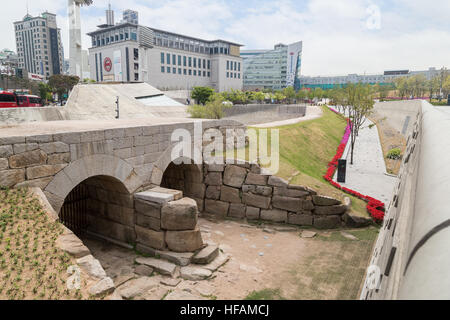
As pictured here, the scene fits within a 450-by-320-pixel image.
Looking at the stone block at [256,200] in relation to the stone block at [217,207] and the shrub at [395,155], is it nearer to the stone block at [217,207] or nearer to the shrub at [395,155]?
the stone block at [217,207]

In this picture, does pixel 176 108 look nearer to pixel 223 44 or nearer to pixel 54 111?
pixel 54 111

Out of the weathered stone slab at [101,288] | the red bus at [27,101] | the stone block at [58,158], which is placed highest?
the red bus at [27,101]

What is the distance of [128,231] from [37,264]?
500cm

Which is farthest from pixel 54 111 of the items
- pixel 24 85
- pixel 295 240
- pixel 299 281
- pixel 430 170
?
pixel 24 85

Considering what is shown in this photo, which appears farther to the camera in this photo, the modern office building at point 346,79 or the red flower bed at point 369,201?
the modern office building at point 346,79

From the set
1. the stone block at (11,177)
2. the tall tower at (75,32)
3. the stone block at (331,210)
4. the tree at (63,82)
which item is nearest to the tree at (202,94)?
the tall tower at (75,32)

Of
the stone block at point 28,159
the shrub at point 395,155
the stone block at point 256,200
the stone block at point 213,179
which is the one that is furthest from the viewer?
the shrub at point 395,155

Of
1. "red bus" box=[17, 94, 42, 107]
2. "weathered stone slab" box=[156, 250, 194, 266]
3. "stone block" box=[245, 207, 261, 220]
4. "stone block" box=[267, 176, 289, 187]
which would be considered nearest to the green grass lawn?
"stone block" box=[267, 176, 289, 187]

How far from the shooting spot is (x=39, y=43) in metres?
118

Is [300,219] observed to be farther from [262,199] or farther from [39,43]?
[39,43]

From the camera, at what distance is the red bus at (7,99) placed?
2482 centimetres

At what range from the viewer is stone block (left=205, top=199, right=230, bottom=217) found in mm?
13359

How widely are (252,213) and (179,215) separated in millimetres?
4649

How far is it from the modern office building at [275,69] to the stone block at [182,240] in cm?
11869
